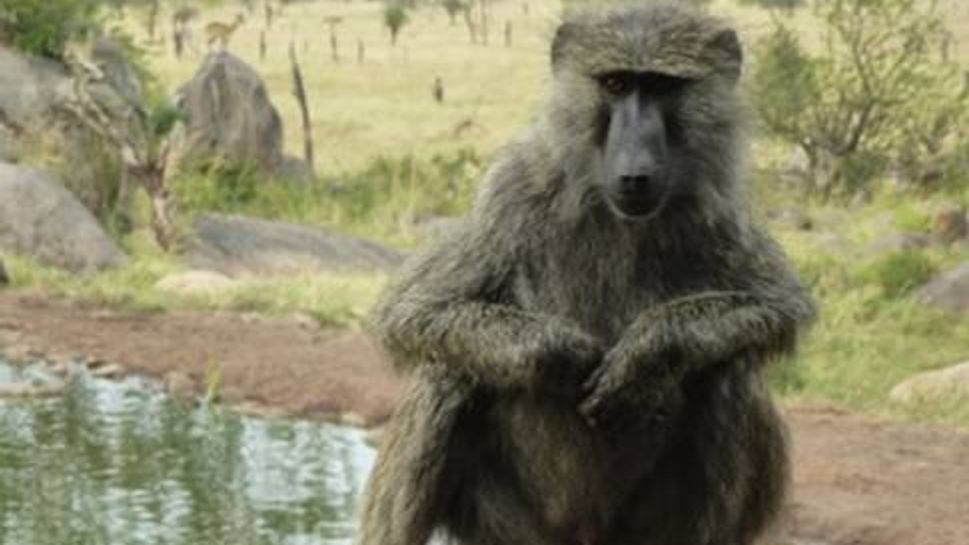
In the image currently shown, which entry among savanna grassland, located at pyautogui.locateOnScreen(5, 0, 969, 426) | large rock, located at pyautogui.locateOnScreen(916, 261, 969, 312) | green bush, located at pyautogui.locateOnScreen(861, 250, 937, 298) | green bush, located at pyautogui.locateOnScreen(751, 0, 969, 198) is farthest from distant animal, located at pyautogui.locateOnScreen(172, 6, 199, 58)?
large rock, located at pyautogui.locateOnScreen(916, 261, 969, 312)

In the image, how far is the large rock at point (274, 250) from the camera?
1440 centimetres

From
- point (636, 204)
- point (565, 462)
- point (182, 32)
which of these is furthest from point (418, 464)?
point (182, 32)

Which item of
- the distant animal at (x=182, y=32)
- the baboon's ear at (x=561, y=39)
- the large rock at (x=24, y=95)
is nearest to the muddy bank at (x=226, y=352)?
the baboon's ear at (x=561, y=39)

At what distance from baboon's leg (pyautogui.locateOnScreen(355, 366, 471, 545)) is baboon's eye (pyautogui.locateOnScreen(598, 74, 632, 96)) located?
2.34ft

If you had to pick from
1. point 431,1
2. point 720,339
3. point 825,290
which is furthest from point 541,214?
point 431,1

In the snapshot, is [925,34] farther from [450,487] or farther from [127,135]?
[450,487]

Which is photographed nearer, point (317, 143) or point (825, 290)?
point (825, 290)

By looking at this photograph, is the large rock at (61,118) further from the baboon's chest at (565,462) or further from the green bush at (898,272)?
the baboon's chest at (565,462)

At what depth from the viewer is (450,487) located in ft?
13.6

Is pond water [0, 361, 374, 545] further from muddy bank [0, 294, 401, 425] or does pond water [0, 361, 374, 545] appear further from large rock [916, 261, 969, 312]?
large rock [916, 261, 969, 312]

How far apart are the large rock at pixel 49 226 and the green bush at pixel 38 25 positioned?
230 inches

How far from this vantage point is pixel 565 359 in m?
3.82

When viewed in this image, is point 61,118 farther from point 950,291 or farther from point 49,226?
point 950,291

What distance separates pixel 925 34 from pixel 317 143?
56.0ft
